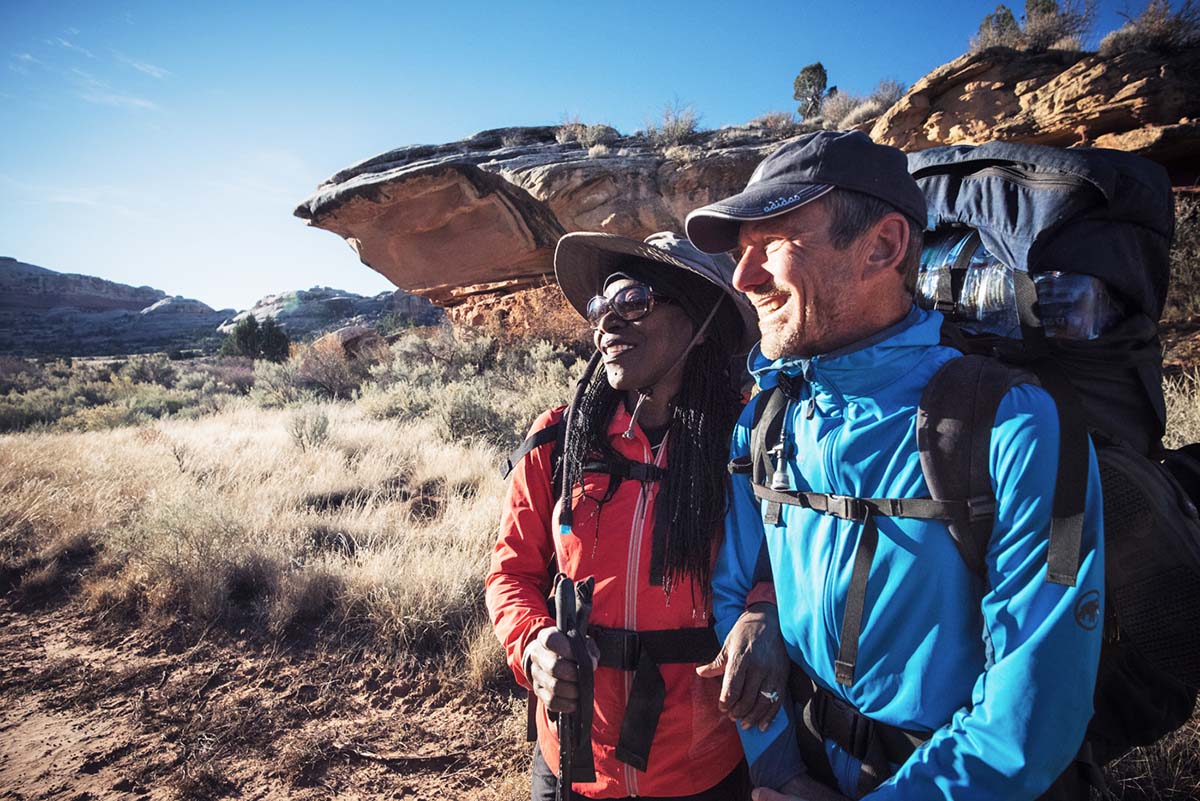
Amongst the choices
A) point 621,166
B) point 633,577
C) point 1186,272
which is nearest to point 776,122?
point 621,166

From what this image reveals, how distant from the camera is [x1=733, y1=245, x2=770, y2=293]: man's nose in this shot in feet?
3.96

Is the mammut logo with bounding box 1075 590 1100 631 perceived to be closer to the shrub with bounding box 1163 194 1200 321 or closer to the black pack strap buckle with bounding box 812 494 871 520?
the black pack strap buckle with bounding box 812 494 871 520

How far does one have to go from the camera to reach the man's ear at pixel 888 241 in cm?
110

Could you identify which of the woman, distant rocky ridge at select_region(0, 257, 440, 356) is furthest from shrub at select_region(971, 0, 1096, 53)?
distant rocky ridge at select_region(0, 257, 440, 356)

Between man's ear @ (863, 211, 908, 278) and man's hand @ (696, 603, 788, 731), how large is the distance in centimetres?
81

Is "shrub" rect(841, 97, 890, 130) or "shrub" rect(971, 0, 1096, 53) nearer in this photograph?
"shrub" rect(971, 0, 1096, 53)

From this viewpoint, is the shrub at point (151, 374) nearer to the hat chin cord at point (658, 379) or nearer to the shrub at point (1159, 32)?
the hat chin cord at point (658, 379)

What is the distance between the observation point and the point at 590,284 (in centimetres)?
219

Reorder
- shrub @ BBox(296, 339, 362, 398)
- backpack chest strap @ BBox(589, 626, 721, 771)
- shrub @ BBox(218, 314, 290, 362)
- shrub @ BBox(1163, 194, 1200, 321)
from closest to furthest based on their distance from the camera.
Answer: backpack chest strap @ BBox(589, 626, 721, 771) < shrub @ BBox(1163, 194, 1200, 321) < shrub @ BBox(296, 339, 362, 398) < shrub @ BBox(218, 314, 290, 362)

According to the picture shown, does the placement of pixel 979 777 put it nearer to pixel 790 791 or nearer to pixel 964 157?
pixel 790 791

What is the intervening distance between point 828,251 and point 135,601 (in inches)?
208

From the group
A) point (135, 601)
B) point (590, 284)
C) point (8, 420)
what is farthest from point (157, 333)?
point (590, 284)

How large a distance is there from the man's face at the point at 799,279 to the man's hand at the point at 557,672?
0.86 m

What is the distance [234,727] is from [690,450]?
3019 mm
